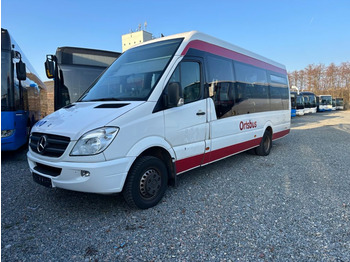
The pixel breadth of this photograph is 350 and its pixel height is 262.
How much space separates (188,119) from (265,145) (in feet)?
13.7

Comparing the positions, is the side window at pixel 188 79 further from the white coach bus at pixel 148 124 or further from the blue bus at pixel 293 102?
the blue bus at pixel 293 102

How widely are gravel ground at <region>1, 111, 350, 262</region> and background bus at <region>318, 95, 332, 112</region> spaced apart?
39.0 meters

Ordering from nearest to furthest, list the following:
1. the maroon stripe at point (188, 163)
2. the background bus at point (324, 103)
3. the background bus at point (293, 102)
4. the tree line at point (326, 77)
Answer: the maroon stripe at point (188, 163)
the background bus at point (293, 102)
the background bus at point (324, 103)
the tree line at point (326, 77)

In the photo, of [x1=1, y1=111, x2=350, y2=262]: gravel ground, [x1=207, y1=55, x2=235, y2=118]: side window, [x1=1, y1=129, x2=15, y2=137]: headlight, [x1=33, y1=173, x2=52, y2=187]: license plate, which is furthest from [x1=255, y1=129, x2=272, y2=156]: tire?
[x1=1, y1=129, x2=15, y2=137]: headlight

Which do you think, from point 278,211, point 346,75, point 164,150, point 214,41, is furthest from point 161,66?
point 346,75

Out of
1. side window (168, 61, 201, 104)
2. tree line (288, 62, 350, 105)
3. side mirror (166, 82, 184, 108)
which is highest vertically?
tree line (288, 62, 350, 105)

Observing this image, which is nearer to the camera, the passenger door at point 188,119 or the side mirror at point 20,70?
the passenger door at point 188,119

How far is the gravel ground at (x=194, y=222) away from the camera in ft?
8.91

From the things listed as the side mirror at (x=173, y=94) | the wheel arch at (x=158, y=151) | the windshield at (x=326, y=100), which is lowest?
the wheel arch at (x=158, y=151)

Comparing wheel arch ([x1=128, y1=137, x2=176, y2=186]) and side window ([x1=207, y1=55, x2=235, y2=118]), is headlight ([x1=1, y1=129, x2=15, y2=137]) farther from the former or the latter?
side window ([x1=207, y1=55, x2=235, y2=118])

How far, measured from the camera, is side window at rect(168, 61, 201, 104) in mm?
4098

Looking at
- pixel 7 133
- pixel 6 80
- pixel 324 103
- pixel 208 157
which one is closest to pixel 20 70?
pixel 6 80

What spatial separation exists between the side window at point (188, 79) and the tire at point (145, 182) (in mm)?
1241

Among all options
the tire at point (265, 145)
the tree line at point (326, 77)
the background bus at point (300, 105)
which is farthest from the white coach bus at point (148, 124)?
the tree line at point (326, 77)
